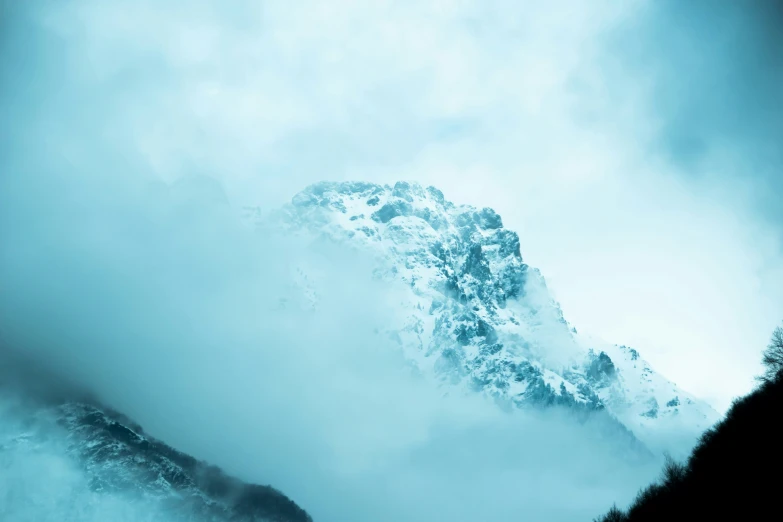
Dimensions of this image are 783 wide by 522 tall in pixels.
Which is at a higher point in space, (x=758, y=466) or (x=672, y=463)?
(x=672, y=463)

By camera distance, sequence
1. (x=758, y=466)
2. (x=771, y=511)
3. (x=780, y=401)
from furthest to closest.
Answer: (x=780, y=401) < (x=758, y=466) < (x=771, y=511)

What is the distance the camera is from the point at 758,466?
35.9 metres

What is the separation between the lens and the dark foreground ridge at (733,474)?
33844 millimetres

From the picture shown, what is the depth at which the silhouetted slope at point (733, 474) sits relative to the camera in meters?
33.8

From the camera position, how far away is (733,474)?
1468 inches

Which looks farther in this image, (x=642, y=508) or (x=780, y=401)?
(x=642, y=508)

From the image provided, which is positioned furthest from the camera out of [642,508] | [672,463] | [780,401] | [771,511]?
[672,463]

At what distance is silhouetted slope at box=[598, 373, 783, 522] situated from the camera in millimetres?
33812

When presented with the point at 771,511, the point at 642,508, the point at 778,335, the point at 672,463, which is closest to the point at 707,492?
the point at 771,511

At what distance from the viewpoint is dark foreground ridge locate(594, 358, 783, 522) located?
33844mm

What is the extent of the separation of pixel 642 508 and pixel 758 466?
1264 cm

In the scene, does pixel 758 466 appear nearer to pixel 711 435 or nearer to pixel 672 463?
pixel 711 435

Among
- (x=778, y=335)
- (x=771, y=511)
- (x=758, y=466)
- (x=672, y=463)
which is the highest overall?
(x=778, y=335)

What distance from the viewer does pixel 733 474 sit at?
122ft
